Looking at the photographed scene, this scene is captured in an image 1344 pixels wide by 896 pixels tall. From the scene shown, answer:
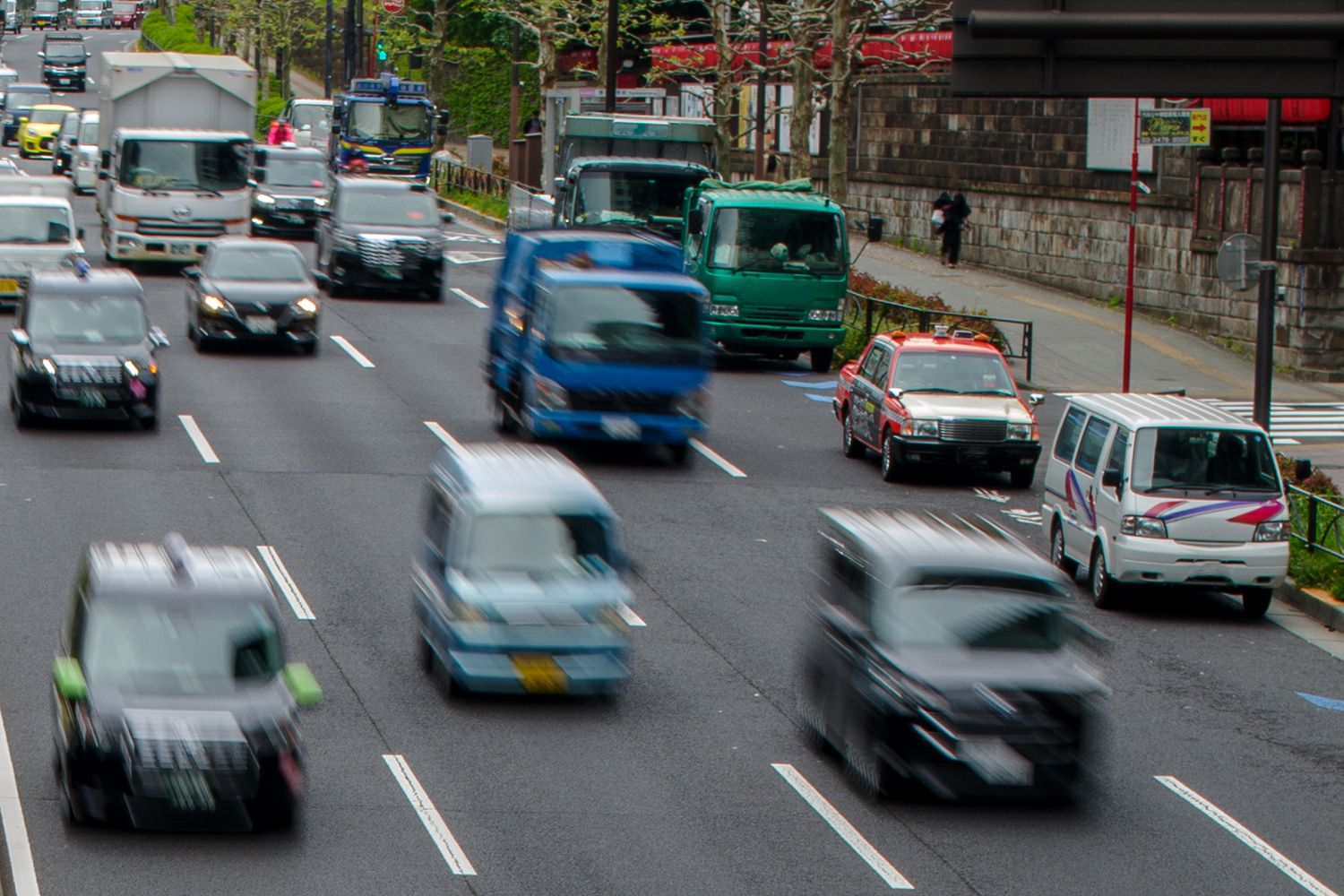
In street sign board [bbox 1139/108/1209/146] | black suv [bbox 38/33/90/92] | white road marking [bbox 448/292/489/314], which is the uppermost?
black suv [bbox 38/33/90/92]

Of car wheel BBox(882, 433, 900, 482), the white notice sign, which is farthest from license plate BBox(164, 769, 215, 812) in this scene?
the white notice sign

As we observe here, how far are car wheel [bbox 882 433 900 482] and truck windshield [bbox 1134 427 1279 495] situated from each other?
5.30m

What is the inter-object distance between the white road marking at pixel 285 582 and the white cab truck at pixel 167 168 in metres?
20.5

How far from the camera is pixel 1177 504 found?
733 inches

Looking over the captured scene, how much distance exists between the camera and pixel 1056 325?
36969 millimetres

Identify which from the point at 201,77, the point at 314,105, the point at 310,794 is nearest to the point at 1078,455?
the point at 310,794

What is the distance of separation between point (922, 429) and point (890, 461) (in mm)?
652

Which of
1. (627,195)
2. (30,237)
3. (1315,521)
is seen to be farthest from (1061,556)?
(30,237)

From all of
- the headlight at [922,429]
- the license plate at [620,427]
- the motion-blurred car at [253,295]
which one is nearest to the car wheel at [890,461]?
the headlight at [922,429]

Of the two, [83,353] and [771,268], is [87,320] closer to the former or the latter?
[83,353]

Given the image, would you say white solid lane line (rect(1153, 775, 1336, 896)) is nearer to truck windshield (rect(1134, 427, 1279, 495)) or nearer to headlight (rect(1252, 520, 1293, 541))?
headlight (rect(1252, 520, 1293, 541))

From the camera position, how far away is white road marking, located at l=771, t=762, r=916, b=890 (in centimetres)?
1151

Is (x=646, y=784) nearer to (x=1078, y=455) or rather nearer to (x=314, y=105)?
(x=1078, y=455)

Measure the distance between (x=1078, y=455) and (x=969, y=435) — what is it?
368 centimetres
